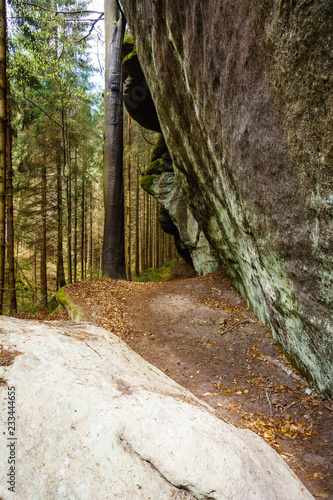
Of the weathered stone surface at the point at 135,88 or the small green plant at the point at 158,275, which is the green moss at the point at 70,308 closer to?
the small green plant at the point at 158,275

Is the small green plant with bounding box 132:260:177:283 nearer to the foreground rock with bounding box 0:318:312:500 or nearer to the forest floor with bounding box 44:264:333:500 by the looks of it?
the forest floor with bounding box 44:264:333:500

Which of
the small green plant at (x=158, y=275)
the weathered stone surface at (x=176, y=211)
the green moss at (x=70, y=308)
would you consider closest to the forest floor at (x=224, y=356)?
the green moss at (x=70, y=308)

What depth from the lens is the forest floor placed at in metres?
3.19

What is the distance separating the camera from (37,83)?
1154 cm

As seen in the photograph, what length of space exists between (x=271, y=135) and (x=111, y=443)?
337cm

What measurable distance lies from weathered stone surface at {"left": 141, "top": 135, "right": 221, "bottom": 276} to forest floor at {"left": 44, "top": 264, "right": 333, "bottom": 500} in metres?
1.88

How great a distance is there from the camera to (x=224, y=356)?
504 cm

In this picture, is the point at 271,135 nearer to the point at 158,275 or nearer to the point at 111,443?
the point at 111,443

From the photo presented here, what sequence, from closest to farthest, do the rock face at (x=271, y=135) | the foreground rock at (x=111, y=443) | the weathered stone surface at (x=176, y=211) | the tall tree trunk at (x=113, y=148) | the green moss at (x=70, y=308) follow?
the foreground rock at (x=111, y=443)
the rock face at (x=271, y=135)
the green moss at (x=70, y=308)
the tall tree trunk at (x=113, y=148)
the weathered stone surface at (x=176, y=211)

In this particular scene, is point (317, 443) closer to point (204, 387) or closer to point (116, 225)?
point (204, 387)

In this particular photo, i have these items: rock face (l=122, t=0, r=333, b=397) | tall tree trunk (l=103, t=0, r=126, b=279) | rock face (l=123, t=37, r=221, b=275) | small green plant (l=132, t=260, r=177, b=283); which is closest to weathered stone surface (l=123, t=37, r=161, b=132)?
rock face (l=123, t=37, r=221, b=275)

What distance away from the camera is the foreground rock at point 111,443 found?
4.80 ft

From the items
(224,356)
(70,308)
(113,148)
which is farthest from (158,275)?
(224,356)

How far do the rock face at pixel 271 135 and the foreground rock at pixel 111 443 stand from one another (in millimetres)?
1889
